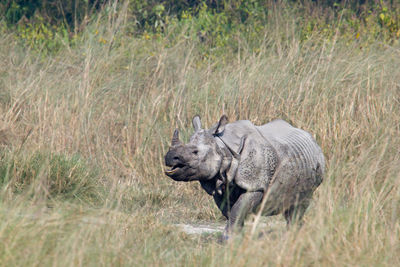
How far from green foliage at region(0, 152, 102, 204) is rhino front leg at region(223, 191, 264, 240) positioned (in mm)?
1750

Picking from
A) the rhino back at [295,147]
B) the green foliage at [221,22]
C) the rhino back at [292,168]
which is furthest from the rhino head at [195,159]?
the green foliage at [221,22]

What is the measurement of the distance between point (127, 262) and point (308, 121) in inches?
158


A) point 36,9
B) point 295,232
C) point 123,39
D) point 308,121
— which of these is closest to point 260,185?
point 295,232

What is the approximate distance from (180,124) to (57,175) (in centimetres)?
188

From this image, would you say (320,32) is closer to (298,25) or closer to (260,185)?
(298,25)

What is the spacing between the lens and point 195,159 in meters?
5.09

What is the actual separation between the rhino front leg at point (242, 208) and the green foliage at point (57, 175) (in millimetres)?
1750

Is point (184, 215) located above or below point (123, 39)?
below

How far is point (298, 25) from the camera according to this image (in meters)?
9.72

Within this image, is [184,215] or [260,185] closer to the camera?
[260,185]

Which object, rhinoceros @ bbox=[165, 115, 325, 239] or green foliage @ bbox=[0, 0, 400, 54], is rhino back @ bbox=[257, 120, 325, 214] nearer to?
rhinoceros @ bbox=[165, 115, 325, 239]

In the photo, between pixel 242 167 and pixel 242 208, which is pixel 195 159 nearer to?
pixel 242 167

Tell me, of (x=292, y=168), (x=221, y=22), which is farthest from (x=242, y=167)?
(x=221, y=22)

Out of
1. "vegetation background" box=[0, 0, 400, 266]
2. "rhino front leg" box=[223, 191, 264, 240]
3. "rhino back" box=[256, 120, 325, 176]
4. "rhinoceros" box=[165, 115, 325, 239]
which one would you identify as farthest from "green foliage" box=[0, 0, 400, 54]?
"rhino front leg" box=[223, 191, 264, 240]
